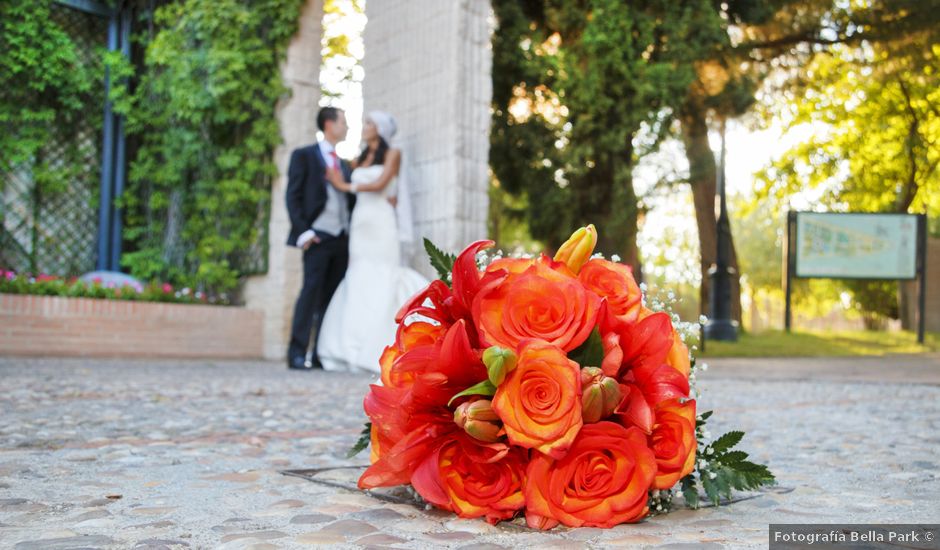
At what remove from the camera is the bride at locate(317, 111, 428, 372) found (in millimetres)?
7941

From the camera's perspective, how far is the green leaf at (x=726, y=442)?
7.44 ft

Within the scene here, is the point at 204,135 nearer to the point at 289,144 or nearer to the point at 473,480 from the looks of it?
the point at 289,144

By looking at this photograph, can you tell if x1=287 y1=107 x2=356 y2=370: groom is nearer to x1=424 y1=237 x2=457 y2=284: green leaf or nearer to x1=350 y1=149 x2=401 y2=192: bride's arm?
x1=350 y1=149 x2=401 y2=192: bride's arm

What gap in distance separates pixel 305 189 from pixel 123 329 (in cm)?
274

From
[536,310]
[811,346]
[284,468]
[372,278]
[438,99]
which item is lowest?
[811,346]

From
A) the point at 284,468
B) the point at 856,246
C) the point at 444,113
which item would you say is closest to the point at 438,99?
the point at 444,113

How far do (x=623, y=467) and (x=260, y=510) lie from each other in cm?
84

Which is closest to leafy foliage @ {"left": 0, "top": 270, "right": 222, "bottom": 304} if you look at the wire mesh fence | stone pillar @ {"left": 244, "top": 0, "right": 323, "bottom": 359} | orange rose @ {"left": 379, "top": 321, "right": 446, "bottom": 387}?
the wire mesh fence

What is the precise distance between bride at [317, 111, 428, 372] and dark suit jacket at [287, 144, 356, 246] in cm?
14

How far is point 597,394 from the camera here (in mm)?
2004

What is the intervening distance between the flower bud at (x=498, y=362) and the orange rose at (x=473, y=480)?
0.18 metres

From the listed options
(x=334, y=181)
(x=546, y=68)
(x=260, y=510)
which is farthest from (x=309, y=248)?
(x=260, y=510)

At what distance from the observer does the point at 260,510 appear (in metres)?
2.24

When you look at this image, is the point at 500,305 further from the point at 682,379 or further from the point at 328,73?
the point at 328,73
